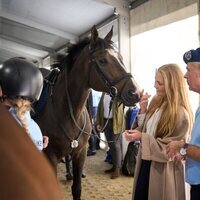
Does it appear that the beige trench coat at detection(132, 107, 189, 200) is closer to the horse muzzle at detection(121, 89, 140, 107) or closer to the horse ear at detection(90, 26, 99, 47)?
the horse muzzle at detection(121, 89, 140, 107)

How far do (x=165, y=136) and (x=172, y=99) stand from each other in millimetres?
225

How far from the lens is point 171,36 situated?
362cm

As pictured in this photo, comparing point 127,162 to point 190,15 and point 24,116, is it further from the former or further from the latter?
point 24,116

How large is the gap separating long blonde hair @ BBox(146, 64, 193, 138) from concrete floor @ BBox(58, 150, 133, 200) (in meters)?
1.75

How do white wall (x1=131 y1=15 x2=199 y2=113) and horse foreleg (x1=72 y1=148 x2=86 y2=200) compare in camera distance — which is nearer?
horse foreleg (x1=72 y1=148 x2=86 y2=200)

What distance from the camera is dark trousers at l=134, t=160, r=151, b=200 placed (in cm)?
Answer: 179

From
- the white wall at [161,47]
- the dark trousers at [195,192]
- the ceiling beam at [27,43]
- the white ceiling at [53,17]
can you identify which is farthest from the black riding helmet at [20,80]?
the ceiling beam at [27,43]

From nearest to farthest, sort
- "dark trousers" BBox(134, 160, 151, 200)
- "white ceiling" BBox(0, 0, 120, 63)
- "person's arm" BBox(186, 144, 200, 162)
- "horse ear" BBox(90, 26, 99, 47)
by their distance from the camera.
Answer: "person's arm" BBox(186, 144, 200, 162), "dark trousers" BBox(134, 160, 151, 200), "horse ear" BBox(90, 26, 99, 47), "white ceiling" BBox(0, 0, 120, 63)

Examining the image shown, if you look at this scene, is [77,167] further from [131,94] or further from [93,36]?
[93,36]

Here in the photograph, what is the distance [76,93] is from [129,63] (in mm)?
2478

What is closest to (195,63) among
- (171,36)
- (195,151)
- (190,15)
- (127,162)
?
(195,151)

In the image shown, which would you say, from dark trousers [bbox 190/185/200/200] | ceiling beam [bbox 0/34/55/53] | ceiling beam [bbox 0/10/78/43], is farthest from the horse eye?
ceiling beam [bbox 0/34/55/53]

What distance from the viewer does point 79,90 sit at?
2.27m

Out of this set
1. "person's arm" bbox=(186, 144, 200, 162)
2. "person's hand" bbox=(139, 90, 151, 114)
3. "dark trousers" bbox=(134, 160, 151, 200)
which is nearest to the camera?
"person's arm" bbox=(186, 144, 200, 162)
